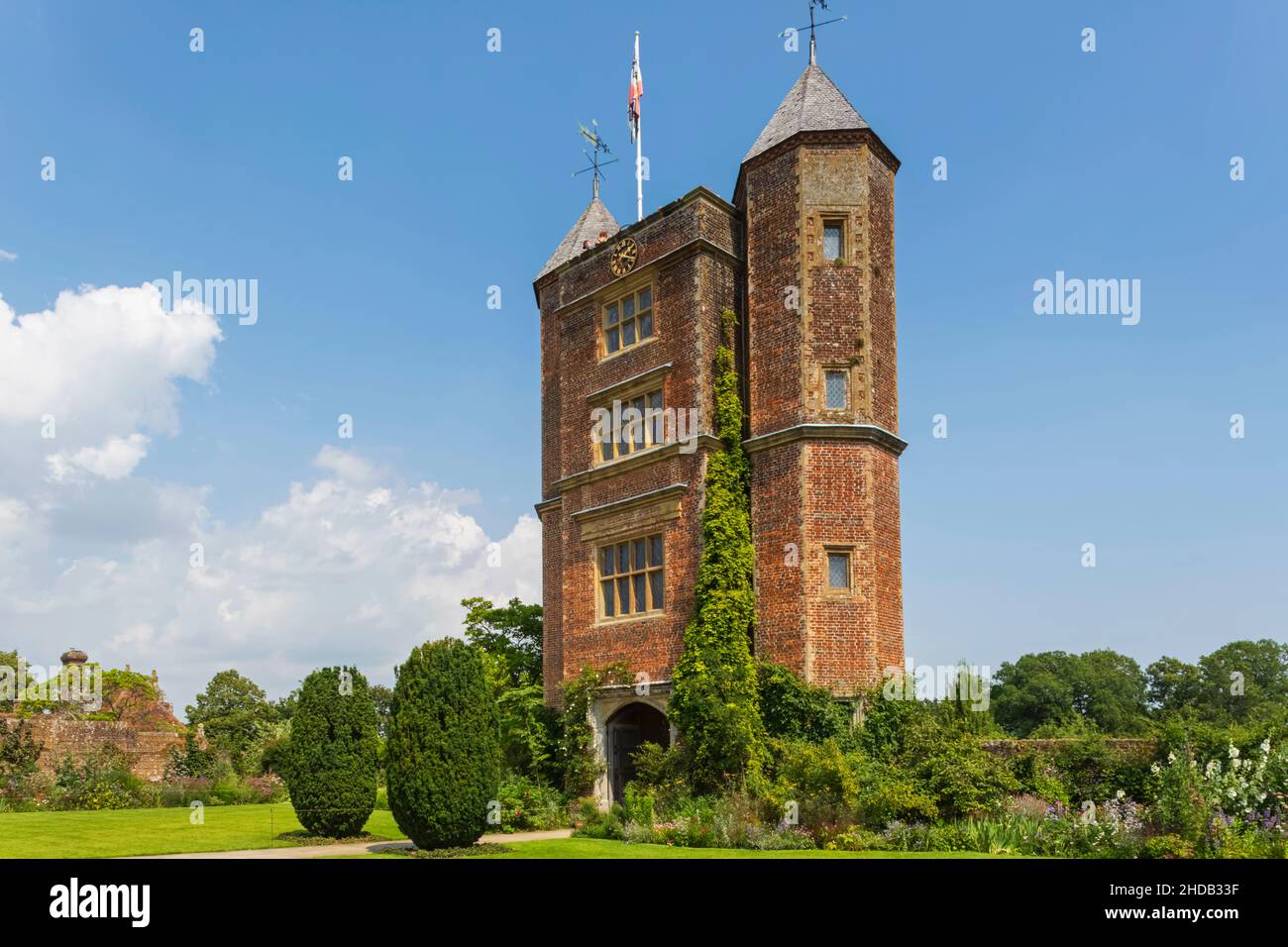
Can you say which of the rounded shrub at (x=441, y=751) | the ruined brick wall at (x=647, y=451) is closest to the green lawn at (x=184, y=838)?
the rounded shrub at (x=441, y=751)

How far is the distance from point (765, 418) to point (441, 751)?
→ 32.8ft

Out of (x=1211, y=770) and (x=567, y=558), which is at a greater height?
(x=567, y=558)

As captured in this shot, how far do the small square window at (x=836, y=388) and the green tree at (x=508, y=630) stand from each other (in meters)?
15.2

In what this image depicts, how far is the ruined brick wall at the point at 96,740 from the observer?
104ft

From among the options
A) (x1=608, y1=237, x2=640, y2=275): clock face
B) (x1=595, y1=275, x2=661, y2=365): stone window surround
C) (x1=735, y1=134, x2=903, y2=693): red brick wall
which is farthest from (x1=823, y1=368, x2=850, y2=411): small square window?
(x1=608, y1=237, x2=640, y2=275): clock face

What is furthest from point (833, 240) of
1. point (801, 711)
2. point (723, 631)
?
point (801, 711)

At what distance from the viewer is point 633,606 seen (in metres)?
22.9

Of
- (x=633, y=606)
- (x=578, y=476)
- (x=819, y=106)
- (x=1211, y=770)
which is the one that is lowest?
(x=1211, y=770)

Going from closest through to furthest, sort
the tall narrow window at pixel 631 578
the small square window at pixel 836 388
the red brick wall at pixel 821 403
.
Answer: the red brick wall at pixel 821 403 < the small square window at pixel 836 388 < the tall narrow window at pixel 631 578

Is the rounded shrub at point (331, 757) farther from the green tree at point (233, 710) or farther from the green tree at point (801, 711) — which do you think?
the green tree at point (233, 710)

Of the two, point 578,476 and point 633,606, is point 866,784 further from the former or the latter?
point 578,476
